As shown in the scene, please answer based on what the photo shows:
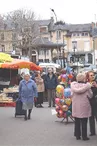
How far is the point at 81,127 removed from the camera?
34.7 feet

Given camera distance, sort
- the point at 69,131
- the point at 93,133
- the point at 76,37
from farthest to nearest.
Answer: the point at 76,37, the point at 69,131, the point at 93,133

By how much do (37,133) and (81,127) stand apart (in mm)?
1649

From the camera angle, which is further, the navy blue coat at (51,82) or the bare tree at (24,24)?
the bare tree at (24,24)

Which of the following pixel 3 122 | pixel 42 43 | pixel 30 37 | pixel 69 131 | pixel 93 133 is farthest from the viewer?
pixel 30 37

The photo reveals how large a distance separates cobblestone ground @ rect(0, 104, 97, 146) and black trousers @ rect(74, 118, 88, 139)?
0.19 metres

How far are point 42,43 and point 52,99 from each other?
117 ft

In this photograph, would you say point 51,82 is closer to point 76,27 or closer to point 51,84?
point 51,84

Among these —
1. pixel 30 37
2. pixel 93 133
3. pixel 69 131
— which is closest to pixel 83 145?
pixel 93 133

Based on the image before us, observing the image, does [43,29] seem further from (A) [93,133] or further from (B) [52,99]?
(A) [93,133]

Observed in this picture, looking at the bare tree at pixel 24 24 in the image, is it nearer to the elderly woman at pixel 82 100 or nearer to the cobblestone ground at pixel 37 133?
the cobblestone ground at pixel 37 133

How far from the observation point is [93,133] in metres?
11.1

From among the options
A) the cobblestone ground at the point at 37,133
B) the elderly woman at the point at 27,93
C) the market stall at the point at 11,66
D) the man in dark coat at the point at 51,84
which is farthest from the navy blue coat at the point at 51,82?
the elderly woman at the point at 27,93

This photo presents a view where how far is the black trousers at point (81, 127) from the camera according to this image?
1043 centimetres

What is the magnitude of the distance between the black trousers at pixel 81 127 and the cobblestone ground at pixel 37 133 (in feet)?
0.61
